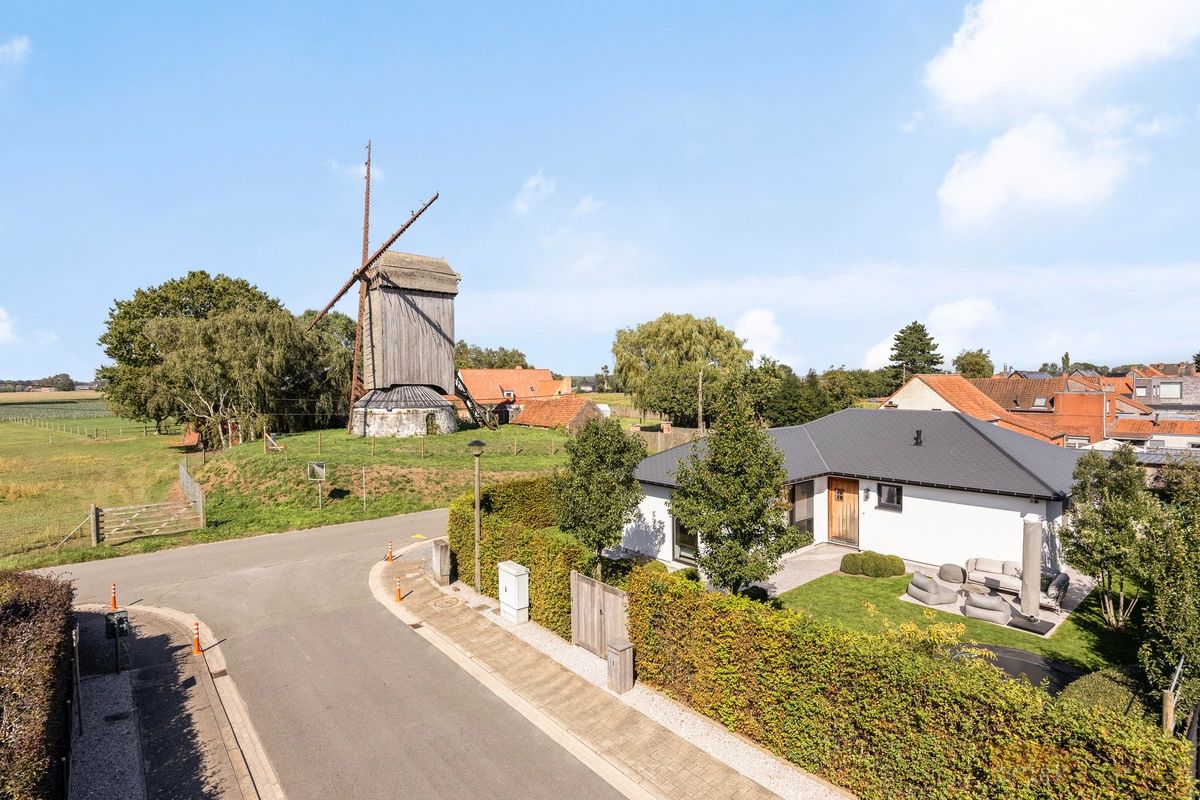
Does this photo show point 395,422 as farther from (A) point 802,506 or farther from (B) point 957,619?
(B) point 957,619

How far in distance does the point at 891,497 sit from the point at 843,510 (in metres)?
2.12

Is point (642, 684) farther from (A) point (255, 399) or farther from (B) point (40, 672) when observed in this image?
(A) point (255, 399)

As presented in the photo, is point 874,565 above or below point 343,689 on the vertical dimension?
above

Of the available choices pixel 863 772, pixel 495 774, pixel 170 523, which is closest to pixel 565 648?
pixel 495 774

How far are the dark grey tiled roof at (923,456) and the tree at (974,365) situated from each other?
91.9 metres

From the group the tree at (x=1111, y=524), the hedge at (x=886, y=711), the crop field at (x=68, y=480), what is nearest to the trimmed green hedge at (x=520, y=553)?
the hedge at (x=886, y=711)

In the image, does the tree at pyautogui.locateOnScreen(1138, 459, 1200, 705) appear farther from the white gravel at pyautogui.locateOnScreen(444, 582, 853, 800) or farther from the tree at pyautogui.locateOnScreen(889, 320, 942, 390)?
the tree at pyautogui.locateOnScreen(889, 320, 942, 390)

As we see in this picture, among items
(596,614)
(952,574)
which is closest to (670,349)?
(952,574)

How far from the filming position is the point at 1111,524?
48.3 ft

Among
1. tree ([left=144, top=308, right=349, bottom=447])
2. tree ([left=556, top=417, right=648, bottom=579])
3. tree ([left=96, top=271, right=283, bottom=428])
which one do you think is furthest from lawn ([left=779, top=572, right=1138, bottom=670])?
tree ([left=96, top=271, right=283, bottom=428])

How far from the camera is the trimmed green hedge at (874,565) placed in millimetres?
19484

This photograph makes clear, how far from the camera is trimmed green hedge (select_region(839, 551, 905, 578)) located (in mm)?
19484

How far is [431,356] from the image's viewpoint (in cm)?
5175

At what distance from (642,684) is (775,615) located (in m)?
3.93
